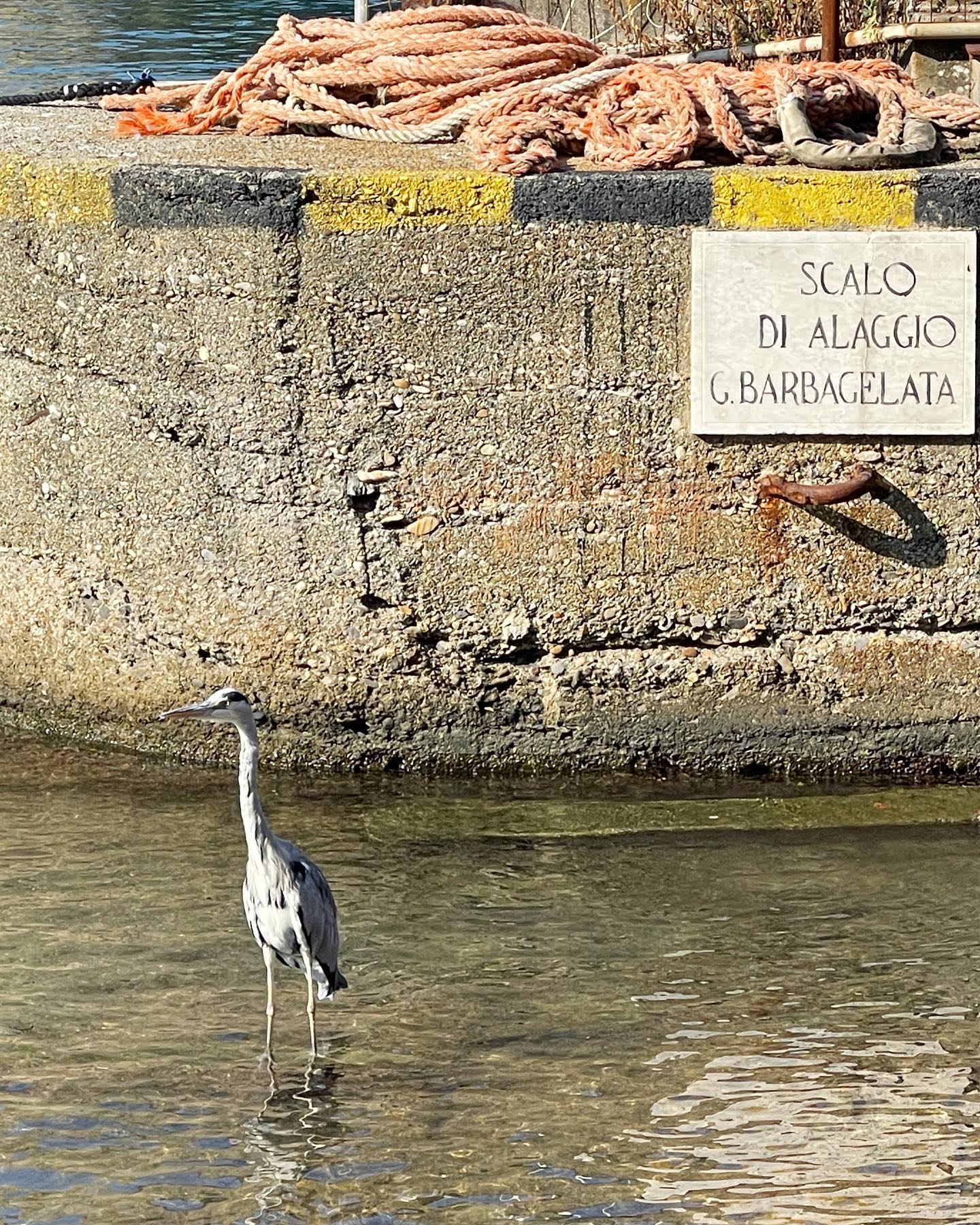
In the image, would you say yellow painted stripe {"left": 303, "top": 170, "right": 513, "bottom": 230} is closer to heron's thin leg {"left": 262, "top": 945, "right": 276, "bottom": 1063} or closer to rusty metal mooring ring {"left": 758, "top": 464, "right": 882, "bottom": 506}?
rusty metal mooring ring {"left": 758, "top": 464, "right": 882, "bottom": 506}

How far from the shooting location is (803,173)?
492 centimetres

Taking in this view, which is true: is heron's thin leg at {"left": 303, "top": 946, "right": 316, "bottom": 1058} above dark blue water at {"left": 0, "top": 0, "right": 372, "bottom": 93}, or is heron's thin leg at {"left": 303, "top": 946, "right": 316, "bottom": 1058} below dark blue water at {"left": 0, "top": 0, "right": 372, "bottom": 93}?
below

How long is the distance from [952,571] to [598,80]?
1.71 m

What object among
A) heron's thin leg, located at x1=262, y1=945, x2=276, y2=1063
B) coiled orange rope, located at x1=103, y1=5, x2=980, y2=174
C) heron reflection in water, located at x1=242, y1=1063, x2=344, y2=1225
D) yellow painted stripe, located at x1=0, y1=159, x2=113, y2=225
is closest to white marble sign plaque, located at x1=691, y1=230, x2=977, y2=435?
coiled orange rope, located at x1=103, y1=5, x2=980, y2=174

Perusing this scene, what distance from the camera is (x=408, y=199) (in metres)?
4.91

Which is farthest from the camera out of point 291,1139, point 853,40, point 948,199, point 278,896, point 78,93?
point 853,40

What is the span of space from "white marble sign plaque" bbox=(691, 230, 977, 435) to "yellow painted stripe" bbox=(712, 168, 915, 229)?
1.6 inches

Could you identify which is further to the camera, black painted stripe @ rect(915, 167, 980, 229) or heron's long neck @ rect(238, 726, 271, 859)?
black painted stripe @ rect(915, 167, 980, 229)

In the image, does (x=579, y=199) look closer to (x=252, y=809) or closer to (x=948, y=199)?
(x=948, y=199)

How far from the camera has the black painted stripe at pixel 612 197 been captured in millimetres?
4883

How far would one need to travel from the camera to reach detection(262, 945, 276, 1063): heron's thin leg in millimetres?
3963

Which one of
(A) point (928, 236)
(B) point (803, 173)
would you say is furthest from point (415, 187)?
(A) point (928, 236)

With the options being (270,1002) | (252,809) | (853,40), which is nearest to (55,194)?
(252,809)

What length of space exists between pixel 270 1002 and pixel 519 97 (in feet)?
8.72
